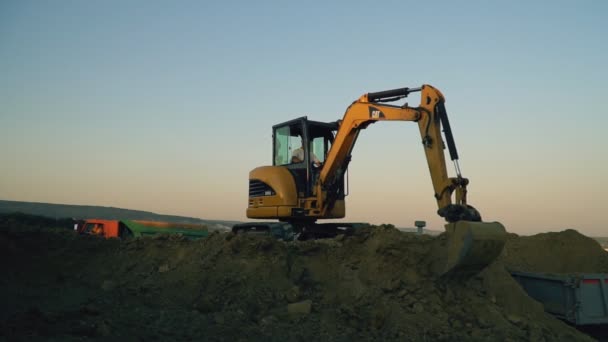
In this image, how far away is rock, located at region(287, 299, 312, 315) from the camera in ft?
23.2

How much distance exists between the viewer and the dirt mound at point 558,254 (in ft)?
34.3

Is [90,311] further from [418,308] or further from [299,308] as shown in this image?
[418,308]

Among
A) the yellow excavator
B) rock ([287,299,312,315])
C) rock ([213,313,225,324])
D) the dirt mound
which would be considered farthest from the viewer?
the dirt mound

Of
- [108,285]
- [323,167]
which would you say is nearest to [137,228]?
[108,285]

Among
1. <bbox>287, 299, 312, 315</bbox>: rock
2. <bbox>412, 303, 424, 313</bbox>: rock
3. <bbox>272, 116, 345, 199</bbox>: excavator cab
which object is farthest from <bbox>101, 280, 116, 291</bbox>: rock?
<bbox>412, 303, 424, 313</bbox>: rock

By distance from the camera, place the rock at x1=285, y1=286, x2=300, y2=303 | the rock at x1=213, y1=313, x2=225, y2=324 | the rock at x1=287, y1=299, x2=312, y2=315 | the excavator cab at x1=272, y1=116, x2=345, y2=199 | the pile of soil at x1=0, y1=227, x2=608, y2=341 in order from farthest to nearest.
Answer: the excavator cab at x1=272, y1=116, x2=345, y2=199 < the rock at x1=285, y1=286, x2=300, y2=303 < the rock at x1=287, y1=299, x2=312, y2=315 < the rock at x1=213, y1=313, x2=225, y2=324 < the pile of soil at x1=0, y1=227, x2=608, y2=341

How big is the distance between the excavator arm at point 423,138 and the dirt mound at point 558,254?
3.19 metres

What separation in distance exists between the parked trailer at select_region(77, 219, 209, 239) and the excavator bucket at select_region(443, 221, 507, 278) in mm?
8357

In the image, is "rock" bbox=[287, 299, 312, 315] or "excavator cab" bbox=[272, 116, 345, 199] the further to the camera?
"excavator cab" bbox=[272, 116, 345, 199]

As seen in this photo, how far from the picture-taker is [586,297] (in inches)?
310

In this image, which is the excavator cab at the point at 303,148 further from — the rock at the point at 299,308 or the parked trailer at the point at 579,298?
the parked trailer at the point at 579,298

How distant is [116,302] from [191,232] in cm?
776

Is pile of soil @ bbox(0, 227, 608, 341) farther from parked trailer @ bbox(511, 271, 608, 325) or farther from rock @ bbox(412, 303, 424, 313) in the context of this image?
parked trailer @ bbox(511, 271, 608, 325)

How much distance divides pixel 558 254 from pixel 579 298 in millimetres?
3241
